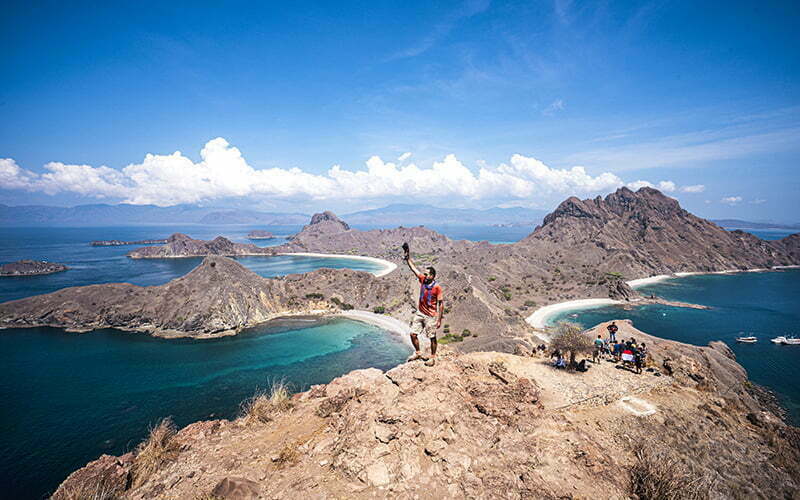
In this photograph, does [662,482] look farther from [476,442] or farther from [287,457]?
[287,457]

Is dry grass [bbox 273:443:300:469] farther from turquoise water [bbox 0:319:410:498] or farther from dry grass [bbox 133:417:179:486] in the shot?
turquoise water [bbox 0:319:410:498]

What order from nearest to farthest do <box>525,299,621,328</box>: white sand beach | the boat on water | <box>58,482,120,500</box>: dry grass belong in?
<box>58,482,120,500</box>: dry grass
the boat on water
<box>525,299,621,328</box>: white sand beach

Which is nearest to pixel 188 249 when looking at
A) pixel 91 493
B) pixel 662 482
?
pixel 91 493

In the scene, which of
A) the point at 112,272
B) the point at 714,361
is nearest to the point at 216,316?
the point at 714,361

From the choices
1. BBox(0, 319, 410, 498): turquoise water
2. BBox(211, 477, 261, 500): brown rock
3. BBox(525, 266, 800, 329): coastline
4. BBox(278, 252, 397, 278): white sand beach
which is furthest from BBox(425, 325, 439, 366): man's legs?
BBox(278, 252, 397, 278): white sand beach

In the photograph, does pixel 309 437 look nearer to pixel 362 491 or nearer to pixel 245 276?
pixel 362 491
